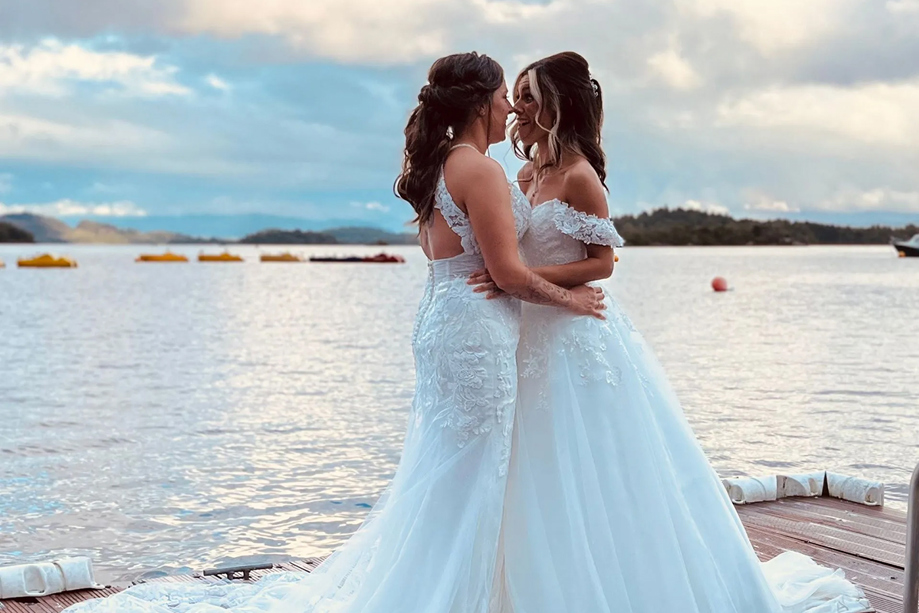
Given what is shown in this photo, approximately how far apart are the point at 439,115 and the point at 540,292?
0.68 m

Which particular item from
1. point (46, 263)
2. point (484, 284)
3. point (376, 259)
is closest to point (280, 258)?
→ point (376, 259)

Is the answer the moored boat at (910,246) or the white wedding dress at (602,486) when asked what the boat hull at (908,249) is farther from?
the white wedding dress at (602,486)

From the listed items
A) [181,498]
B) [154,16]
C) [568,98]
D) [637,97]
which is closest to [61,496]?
[181,498]

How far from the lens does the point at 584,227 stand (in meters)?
3.65

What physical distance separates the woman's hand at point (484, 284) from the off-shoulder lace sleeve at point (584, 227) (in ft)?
1.13

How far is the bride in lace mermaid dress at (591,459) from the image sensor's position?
3455mm

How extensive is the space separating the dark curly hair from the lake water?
392 centimetres

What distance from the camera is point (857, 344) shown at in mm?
22781

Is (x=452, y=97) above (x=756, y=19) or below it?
below

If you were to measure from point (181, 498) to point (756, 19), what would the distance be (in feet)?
201

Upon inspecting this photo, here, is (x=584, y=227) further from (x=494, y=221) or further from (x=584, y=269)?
(x=494, y=221)

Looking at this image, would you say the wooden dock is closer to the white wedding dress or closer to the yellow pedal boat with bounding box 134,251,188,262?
the white wedding dress

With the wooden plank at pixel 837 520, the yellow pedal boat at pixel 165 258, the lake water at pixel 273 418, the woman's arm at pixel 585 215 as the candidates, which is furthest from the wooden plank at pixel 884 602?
the yellow pedal boat at pixel 165 258

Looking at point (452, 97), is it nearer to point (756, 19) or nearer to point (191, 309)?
point (191, 309)
